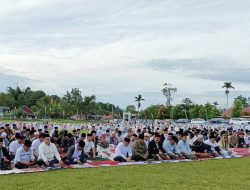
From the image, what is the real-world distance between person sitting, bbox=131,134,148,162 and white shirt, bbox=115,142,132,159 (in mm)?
202

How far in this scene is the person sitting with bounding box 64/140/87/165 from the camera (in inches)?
544

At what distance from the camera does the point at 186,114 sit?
8575 centimetres

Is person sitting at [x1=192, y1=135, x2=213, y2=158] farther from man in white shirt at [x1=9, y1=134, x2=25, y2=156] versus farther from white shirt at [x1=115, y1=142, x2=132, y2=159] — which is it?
man in white shirt at [x1=9, y1=134, x2=25, y2=156]

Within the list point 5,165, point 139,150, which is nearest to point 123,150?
point 139,150

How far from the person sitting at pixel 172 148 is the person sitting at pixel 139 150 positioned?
102 cm

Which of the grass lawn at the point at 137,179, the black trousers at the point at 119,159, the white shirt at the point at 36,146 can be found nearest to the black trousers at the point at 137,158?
the black trousers at the point at 119,159

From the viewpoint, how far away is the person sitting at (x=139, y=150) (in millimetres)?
15227

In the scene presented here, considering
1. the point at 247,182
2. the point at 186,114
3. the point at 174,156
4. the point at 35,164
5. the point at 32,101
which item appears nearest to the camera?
the point at 247,182

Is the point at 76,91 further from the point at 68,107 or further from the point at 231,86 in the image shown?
the point at 231,86

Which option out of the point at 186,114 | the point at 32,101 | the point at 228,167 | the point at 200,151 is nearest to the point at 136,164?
the point at 228,167

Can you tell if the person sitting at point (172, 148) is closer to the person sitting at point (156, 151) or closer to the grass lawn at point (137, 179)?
the person sitting at point (156, 151)

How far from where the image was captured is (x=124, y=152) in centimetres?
1514

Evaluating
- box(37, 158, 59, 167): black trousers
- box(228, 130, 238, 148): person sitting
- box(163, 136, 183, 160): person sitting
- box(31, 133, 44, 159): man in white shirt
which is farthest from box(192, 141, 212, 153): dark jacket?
box(228, 130, 238, 148): person sitting

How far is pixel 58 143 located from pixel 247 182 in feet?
29.3
